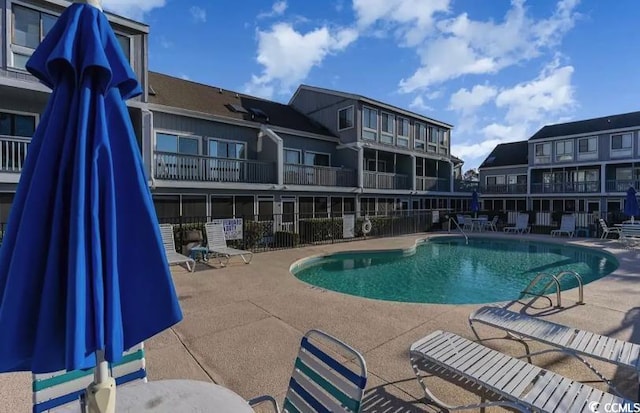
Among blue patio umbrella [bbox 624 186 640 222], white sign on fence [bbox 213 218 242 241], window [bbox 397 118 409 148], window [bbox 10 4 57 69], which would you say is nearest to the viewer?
window [bbox 10 4 57 69]

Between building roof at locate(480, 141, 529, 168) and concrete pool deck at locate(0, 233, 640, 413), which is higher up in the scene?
building roof at locate(480, 141, 529, 168)

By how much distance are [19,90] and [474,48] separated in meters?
17.7

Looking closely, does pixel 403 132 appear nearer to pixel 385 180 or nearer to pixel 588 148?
pixel 385 180

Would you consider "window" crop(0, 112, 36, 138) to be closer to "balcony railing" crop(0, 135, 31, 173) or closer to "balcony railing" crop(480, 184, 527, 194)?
"balcony railing" crop(0, 135, 31, 173)

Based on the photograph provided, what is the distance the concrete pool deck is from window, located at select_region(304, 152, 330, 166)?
42.6 feet

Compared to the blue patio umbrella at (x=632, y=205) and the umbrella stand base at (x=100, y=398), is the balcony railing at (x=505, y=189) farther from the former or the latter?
the umbrella stand base at (x=100, y=398)

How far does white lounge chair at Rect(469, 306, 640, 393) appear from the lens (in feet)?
11.1

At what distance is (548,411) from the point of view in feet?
8.15

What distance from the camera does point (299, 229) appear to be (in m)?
17.1

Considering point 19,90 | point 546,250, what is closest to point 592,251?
point 546,250

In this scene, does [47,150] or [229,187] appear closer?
[47,150]

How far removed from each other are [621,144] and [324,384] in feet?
118

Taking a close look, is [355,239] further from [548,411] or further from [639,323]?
[548,411]

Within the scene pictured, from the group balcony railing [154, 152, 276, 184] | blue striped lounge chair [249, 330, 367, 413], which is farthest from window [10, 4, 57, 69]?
blue striped lounge chair [249, 330, 367, 413]
